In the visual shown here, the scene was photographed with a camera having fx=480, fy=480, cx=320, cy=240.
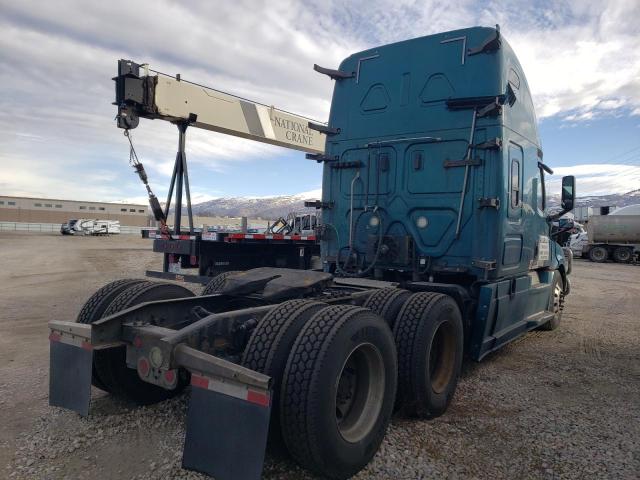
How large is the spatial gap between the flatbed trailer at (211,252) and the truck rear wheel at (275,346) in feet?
16.5

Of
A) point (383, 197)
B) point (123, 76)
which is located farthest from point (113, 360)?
point (123, 76)

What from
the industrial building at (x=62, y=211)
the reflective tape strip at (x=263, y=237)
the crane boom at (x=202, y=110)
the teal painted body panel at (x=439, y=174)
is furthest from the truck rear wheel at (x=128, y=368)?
the industrial building at (x=62, y=211)

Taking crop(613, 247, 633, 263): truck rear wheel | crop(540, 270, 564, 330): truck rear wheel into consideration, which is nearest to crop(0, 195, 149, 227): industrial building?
crop(613, 247, 633, 263): truck rear wheel

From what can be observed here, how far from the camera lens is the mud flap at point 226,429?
246 cm

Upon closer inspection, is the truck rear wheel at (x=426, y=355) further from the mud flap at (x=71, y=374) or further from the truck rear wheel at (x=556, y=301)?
the truck rear wheel at (x=556, y=301)

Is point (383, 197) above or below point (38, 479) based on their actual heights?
above

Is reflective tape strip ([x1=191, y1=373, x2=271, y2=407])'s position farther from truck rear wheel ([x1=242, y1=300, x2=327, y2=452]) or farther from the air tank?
the air tank

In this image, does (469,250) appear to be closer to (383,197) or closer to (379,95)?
(383,197)

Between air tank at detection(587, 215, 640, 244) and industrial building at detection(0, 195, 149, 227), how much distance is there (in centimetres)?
6426

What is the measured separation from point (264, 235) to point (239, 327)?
601 cm

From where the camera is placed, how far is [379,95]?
5.64 metres

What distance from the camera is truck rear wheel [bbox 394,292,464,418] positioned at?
3771 mm

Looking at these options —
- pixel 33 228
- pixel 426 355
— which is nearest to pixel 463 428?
pixel 426 355

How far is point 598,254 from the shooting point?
88.9 ft
